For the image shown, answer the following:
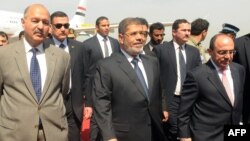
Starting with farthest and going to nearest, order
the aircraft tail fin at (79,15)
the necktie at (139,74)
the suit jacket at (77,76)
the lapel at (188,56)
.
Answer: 1. the aircraft tail fin at (79,15)
2. the lapel at (188,56)
3. the suit jacket at (77,76)
4. the necktie at (139,74)

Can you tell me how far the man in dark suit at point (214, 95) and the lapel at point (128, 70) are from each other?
462mm

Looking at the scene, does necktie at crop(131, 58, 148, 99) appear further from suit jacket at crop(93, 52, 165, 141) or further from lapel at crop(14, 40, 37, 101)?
lapel at crop(14, 40, 37, 101)

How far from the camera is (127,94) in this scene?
11.7 feet

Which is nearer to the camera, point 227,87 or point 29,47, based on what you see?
point 29,47

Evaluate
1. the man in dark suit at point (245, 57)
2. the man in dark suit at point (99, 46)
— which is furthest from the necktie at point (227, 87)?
the man in dark suit at point (99, 46)

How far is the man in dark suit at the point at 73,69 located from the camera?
5.04 m

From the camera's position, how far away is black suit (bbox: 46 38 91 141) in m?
5.02

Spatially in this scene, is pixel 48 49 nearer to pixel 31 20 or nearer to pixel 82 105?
pixel 31 20

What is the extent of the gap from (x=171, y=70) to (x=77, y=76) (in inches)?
50.6

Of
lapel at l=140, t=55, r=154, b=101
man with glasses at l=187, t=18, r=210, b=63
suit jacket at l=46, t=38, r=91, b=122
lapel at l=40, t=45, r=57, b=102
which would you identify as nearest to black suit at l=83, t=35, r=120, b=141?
suit jacket at l=46, t=38, r=91, b=122

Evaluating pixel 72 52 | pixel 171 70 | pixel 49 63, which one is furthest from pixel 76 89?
pixel 49 63

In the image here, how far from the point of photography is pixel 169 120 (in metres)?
5.24

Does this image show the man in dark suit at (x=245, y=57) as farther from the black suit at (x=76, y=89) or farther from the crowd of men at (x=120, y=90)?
the black suit at (x=76, y=89)

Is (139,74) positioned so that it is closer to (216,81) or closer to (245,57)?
(216,81)
